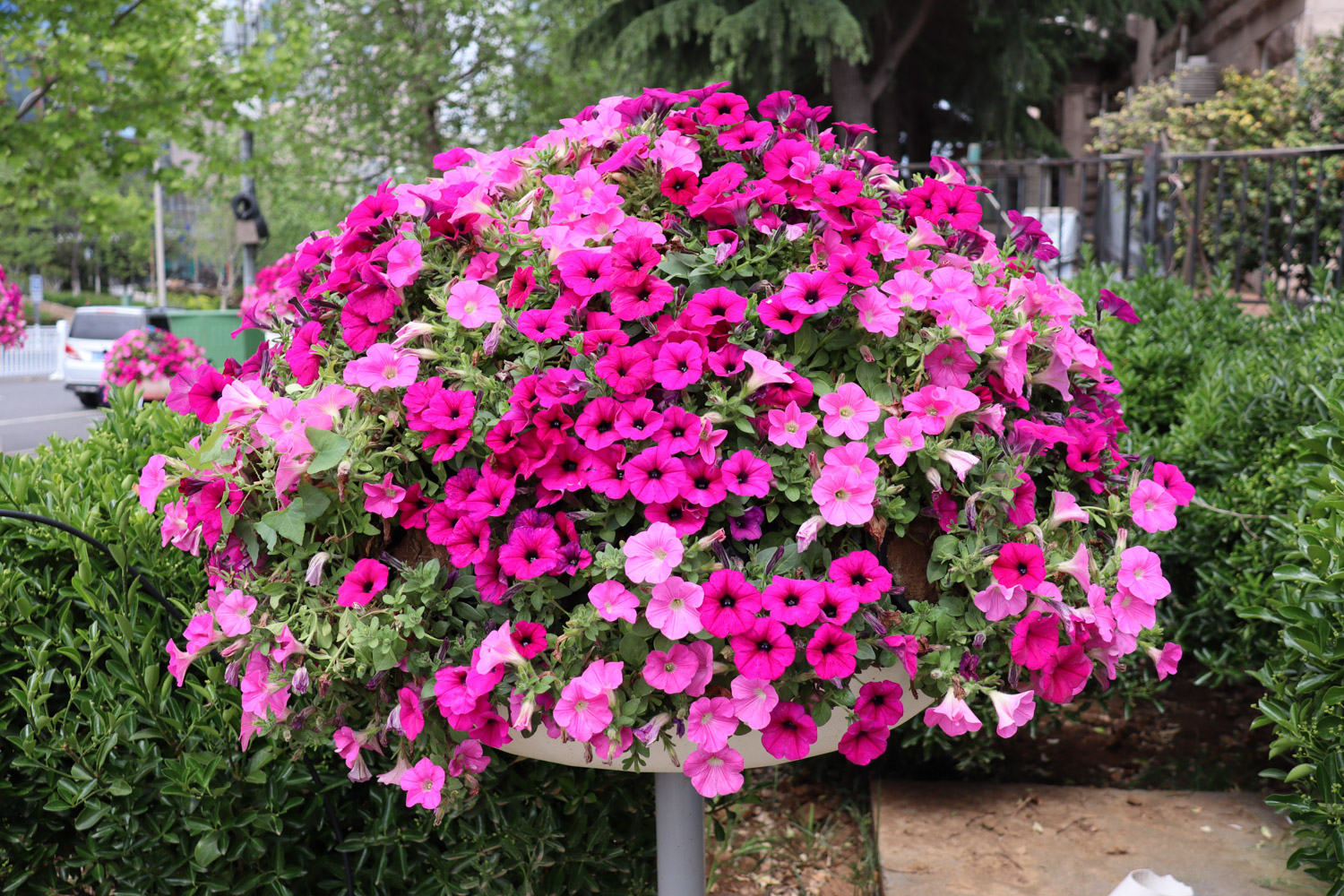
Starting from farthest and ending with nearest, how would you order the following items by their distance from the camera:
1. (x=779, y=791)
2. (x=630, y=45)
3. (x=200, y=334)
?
(x=200, y=334) → (x=630, y=45) → (x=779, y=791)

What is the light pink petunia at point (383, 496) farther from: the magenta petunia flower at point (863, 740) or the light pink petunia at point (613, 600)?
the magenta petunia flower at point (863, 740)

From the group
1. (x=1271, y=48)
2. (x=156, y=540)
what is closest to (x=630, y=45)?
(x=1271, y=48)

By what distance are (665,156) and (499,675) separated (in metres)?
0.87

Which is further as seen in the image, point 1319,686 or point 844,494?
point 1319,686

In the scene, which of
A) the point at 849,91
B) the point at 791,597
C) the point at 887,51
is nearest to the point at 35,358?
the point at 849,91

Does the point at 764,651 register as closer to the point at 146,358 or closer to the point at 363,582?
the point at 363,582

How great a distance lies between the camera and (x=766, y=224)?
5.23 ft

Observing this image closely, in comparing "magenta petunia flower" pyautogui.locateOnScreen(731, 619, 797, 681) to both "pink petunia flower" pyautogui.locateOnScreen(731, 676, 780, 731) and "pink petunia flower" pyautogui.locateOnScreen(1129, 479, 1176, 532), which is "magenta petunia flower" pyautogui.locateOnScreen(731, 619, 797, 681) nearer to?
"pink petunia flower" pyautogui.locateOnScreen(731, 676, 780, 731)

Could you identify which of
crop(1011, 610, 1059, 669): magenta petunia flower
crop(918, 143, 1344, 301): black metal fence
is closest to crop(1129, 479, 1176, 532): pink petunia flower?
crop(1011, 610, 1059, 669): magenta petunia flower

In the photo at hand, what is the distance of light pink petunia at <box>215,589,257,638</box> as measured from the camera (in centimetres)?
143

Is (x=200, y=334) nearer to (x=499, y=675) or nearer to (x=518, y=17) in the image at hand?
(x=518, y=17)

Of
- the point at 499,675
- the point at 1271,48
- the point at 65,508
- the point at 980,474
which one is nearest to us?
the point at 499,675

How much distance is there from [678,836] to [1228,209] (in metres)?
9.17

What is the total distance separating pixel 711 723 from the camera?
1327 millimetres
